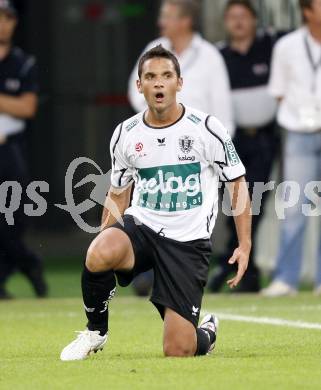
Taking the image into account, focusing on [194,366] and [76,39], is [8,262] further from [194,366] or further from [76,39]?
[76,39]

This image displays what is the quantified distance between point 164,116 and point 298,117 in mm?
4183

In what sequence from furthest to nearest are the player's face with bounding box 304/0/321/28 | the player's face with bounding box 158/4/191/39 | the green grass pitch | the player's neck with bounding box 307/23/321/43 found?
the player's face with bounding box 158/4/191/39, the player's neck with bounding box 307/23/321/43, the player's face with bounding box 304/0/321/28, the green grass pitch

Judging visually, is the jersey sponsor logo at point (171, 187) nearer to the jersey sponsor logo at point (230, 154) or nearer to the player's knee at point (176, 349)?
the jersey sponsor logo at point (230, 154)

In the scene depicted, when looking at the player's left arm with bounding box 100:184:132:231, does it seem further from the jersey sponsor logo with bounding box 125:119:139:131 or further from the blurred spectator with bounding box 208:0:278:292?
the blurred spectator with bounding box 208:0:278:292

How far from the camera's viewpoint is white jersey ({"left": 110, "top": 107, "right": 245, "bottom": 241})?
328 inches

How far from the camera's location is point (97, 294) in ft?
26.1

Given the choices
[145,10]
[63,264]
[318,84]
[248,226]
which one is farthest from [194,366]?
[145,10]

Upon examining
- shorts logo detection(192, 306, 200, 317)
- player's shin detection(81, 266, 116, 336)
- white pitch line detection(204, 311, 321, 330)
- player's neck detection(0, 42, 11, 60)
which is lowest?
white pitch line detection(204, 311, 321, 330)

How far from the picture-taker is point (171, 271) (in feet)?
27.2

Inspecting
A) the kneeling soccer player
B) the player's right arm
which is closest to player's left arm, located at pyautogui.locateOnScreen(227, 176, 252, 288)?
the kneeling soccer player

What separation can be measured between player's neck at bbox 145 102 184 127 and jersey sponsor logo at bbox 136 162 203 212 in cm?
26

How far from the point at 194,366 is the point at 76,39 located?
12113mm

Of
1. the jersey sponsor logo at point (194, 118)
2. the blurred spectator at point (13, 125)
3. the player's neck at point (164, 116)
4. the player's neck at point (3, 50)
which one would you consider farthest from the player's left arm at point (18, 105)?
the jersey sponsor logo at point (194, 118)

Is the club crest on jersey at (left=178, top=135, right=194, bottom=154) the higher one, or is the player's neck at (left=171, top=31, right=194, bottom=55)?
→ the player's neck at (left=171, top=31, right=194, bottom=55)
